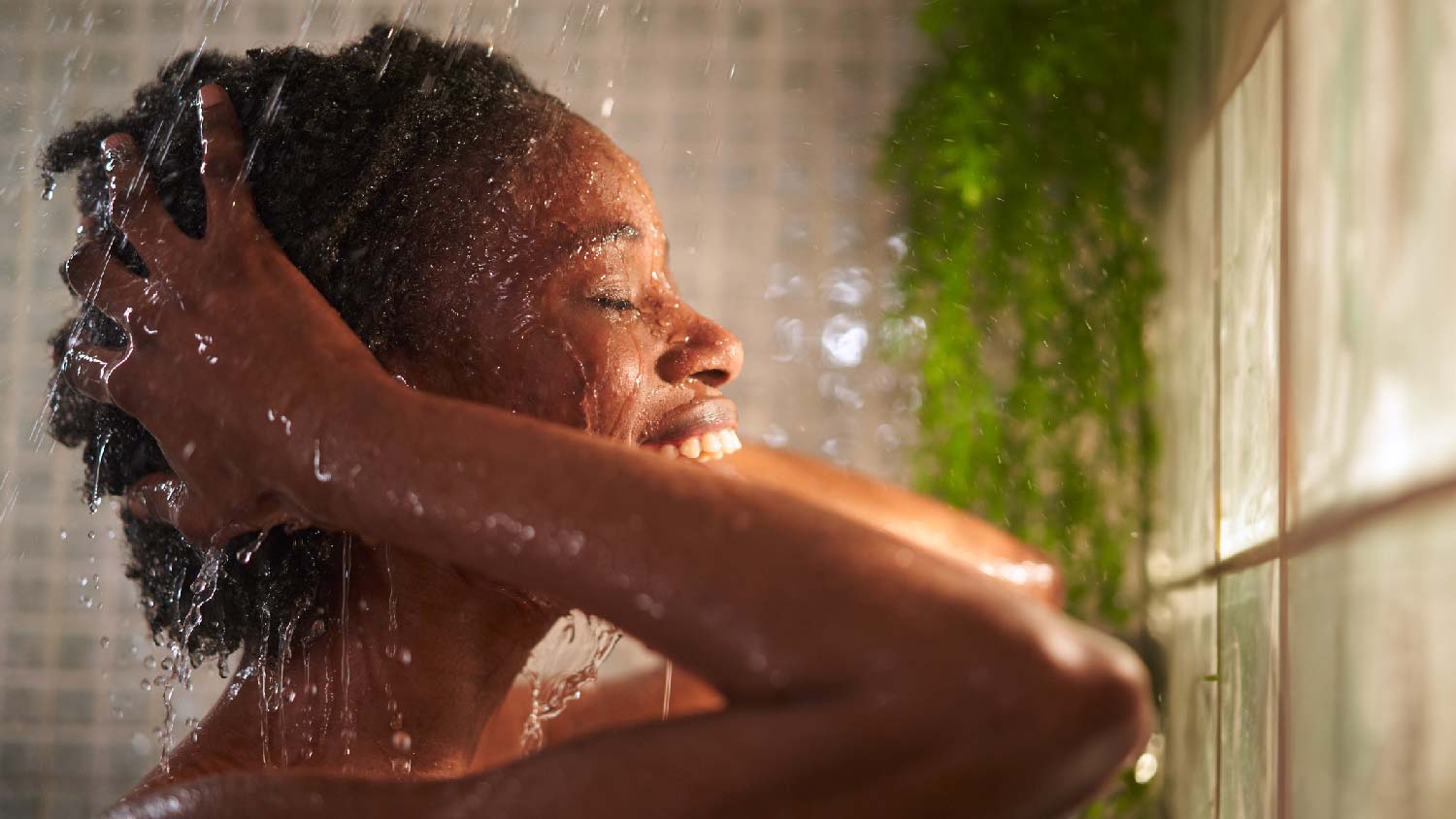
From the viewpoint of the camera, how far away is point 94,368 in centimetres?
73

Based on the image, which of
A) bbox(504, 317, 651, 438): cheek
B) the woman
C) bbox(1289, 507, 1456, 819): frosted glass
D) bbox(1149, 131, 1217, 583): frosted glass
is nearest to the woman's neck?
the woman

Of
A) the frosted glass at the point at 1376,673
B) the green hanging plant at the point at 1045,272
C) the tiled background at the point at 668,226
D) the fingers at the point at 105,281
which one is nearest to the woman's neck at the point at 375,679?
the fingers at the point at 105,281

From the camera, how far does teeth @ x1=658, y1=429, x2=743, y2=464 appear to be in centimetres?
89

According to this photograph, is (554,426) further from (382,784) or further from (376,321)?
(376,321)

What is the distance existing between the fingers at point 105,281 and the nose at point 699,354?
34 cm

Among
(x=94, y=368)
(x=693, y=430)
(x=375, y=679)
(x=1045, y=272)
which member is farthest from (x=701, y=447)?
(x=1045, y=272)

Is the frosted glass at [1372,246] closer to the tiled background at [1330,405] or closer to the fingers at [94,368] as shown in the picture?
the tiled background at [1330,405]

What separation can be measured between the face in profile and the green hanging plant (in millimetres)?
1255

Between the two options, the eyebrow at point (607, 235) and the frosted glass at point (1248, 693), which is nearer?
the eyebrow at point (607, 235)

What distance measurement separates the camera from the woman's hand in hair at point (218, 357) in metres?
0.62

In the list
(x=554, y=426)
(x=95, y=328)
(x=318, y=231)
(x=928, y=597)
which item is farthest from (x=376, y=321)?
(x=928, y=597)

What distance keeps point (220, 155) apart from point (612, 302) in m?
0.27

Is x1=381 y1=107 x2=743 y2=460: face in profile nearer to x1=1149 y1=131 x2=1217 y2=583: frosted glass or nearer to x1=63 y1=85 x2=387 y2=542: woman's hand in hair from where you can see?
x1=63 y1=85 x2=387 y2=542: woman's hand in hair

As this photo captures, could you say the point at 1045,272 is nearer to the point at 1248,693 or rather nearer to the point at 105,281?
the point at 1248,693
